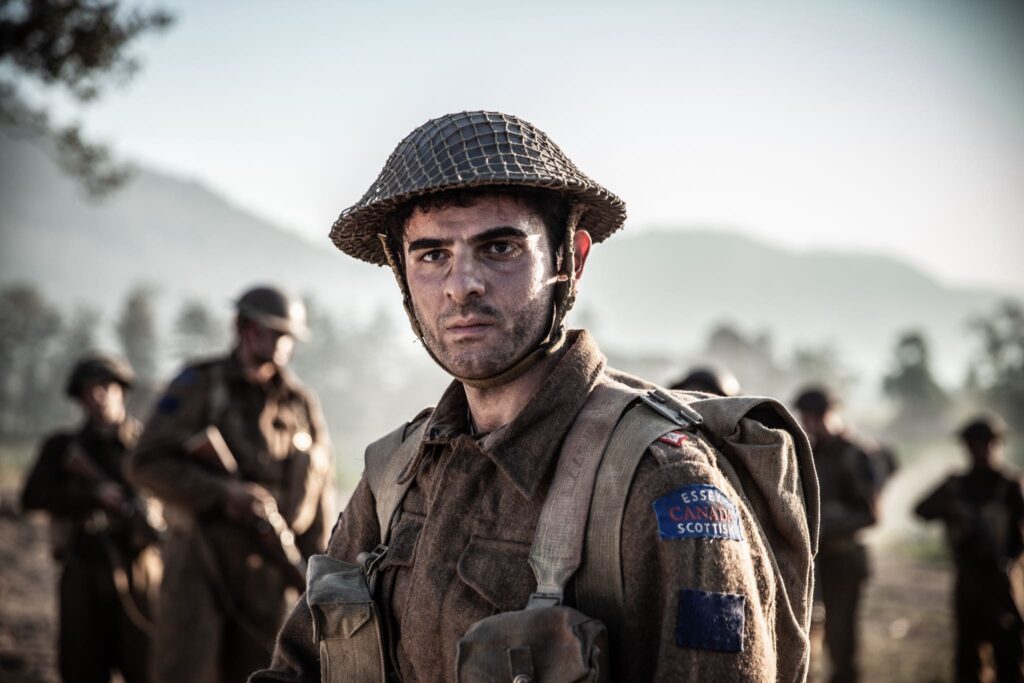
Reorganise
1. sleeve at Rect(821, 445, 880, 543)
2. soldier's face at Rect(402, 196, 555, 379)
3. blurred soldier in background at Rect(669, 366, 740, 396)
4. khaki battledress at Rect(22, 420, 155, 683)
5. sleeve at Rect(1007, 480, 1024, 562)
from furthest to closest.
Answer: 1. sleeve at Rect(1007, 480, 1024, 562)
2. sleeve at Rect(821, 445, 880, 543)
3. khaki battledress at Rect(22, 420, 155, 683)
4. blurred soldier in background at Rect(669, 366, 740, 396)
5. soldier's face at Rect(402, 196, 555, 379)

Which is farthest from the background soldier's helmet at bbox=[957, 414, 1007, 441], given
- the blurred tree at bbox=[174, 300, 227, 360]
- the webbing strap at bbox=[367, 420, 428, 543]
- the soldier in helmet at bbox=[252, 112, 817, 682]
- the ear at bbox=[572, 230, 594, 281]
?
the blurred tree at bbox=[174, 300, 227, 360]

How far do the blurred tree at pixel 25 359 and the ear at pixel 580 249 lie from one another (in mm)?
52109

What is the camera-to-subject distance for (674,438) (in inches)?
77.6

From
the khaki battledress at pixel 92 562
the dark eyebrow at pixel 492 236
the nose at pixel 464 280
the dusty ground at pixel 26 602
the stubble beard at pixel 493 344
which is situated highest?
the dark eyebrow at pixel 492 236

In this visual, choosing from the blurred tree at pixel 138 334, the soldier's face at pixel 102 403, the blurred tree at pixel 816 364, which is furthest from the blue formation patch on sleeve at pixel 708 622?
the blurred tree at pixel 138 334

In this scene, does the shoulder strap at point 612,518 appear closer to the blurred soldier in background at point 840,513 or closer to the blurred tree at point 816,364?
the blurred soldier in background at point 840,513

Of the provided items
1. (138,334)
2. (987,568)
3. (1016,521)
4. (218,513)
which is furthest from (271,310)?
(138,334)

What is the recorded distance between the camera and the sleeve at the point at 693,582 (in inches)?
67.7

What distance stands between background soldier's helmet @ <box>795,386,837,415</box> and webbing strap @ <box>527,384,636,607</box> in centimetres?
634

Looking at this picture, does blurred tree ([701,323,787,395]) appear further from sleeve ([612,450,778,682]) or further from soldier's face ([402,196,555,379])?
sleeve ([612,450,778,682])

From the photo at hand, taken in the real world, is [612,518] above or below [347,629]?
above

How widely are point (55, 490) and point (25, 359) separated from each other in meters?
50.3

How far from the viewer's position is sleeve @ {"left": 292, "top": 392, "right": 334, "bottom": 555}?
582cm

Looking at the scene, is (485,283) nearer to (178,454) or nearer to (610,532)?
(610,532)
